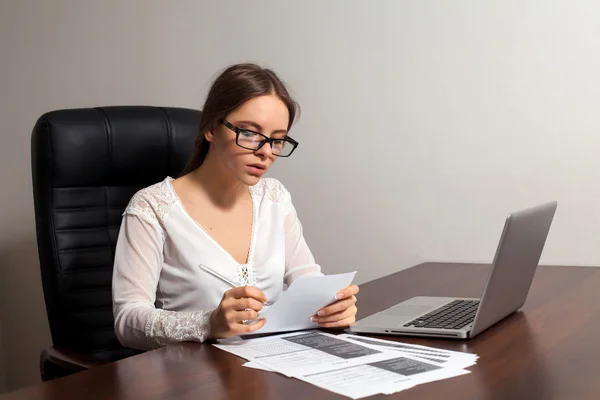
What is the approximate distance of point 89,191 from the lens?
6.80ft

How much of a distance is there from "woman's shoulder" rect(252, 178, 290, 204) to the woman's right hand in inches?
23.1

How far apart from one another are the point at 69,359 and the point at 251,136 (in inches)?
25.5

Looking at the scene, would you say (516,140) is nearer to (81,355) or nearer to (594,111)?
(594,111)

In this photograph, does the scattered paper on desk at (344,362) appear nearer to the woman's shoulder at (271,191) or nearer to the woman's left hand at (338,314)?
the woman's left hand at (338,314)

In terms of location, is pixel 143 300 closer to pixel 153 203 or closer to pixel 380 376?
pixel 153 203

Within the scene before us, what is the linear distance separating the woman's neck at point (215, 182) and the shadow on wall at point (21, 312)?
158 cm

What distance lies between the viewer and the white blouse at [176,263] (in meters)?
1.58

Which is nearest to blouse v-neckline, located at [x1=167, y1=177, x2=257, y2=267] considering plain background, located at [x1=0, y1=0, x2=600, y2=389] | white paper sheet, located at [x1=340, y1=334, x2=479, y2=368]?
white paper sheet, located at [x1=340, y1=334, x2=479, y2=368]

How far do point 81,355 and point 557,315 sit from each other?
42.0 inches

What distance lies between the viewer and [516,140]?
228 cm

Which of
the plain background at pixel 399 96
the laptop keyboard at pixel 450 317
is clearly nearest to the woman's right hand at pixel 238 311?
the laptop keyboard at pixel 450 317

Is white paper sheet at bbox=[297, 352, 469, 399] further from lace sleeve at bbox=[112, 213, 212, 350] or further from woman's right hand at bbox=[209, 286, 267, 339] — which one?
lace sleeve at bbox=[112, 213, 212, 350]

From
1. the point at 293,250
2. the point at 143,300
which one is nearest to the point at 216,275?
the point at 143,300

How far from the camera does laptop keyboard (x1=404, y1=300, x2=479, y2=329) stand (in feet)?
4.89
